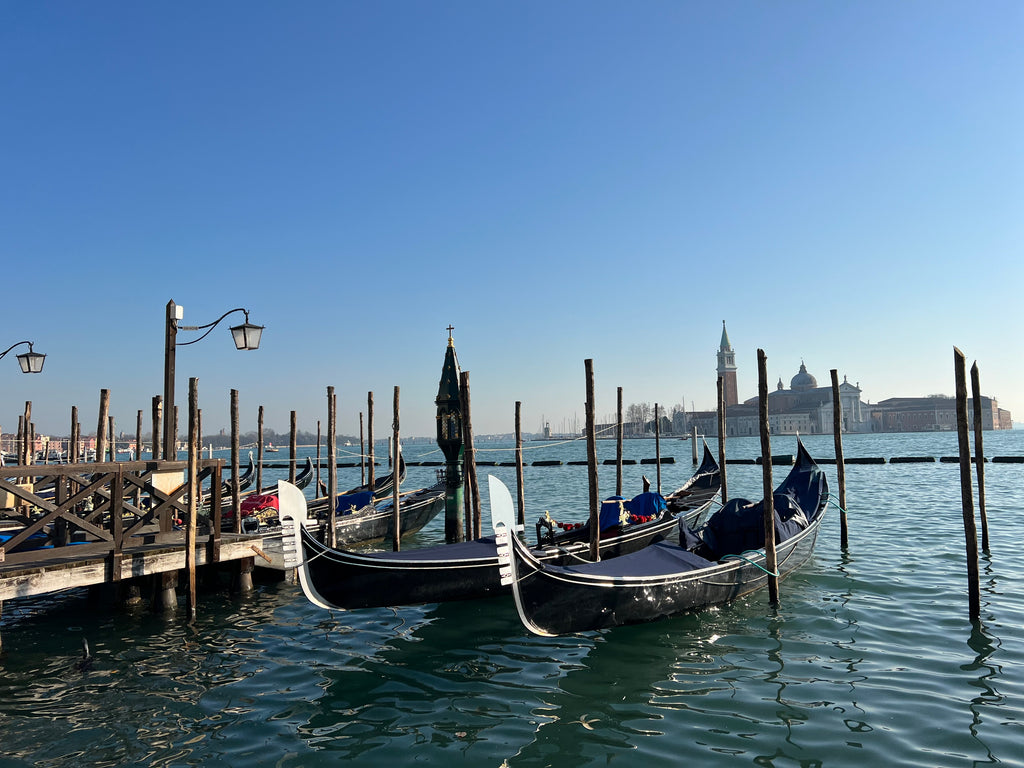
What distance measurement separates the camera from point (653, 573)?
A: 22.6 feet

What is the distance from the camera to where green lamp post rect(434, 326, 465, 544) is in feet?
40.5

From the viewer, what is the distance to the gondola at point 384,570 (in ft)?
22.0

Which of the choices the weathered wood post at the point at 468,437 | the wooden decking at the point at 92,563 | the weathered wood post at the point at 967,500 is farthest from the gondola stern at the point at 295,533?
the weathered wood post at the point at 967,500

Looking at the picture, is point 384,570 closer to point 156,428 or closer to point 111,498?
point 111,498

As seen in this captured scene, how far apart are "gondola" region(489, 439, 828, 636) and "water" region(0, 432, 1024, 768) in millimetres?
256

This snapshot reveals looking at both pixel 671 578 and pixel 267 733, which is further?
pixel 671 578

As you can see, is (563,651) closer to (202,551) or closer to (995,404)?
(202,551)

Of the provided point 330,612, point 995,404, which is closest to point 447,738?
point 330,612

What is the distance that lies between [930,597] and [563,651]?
4.63 m

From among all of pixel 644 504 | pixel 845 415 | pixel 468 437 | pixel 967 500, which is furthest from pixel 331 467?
pixel 845 415

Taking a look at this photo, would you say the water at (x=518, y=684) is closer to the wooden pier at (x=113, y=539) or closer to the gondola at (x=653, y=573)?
the gondola at (x=653, y=573)

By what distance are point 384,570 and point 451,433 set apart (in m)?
5.30

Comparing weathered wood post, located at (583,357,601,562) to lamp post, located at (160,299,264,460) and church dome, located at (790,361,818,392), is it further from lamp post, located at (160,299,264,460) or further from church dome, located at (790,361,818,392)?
church dome, located at (790,361,818,392)

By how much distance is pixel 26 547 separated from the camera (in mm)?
8836
